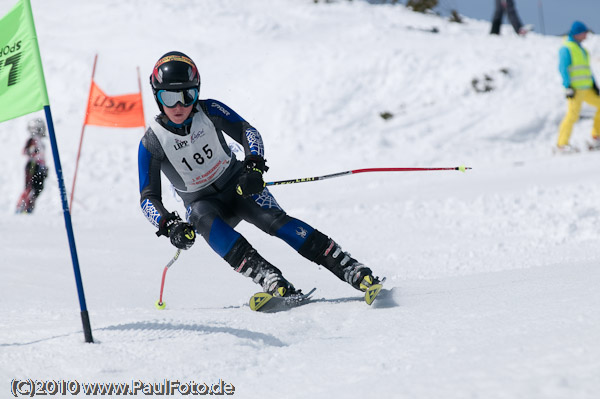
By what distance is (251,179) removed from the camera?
11.5ft

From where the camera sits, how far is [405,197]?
771cm

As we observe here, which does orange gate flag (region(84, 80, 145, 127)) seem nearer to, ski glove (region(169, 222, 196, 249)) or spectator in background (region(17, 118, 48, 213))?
spectator in background (region(17, 118, 48, 213))

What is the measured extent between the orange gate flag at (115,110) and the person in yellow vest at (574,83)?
679 cm

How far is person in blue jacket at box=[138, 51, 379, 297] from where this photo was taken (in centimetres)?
362

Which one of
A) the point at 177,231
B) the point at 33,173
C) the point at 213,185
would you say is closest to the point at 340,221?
the point at 213,185

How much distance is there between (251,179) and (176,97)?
0.71 m

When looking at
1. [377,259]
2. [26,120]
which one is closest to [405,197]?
[377,259]

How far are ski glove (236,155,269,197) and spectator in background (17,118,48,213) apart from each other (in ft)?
27.7

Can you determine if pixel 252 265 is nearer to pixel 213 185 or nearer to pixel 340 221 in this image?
pixel 213 185

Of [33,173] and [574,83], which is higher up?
[574,83]

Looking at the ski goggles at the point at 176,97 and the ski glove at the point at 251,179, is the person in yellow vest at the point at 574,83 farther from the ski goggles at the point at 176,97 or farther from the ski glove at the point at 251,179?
the ski goggles at the point at 176,97

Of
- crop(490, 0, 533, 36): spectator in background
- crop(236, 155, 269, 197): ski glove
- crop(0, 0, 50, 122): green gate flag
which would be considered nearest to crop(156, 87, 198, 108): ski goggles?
crop(236, 155, 269, 197): ski glove

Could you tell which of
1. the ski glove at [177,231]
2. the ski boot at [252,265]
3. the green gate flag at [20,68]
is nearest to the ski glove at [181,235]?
the ski glove at [177,231]

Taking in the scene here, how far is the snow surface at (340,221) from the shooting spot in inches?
92.2
